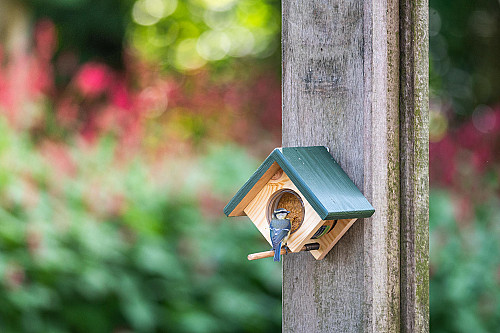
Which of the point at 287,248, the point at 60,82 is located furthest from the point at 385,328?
the point at 60,82

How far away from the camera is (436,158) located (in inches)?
124

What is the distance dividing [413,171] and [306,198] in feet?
0.74

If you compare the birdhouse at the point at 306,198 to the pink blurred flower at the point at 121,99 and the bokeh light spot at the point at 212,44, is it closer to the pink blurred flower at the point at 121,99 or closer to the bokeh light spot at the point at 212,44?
the pink blurred flower at the point at 121,99

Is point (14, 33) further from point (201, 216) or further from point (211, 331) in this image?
point (211, 331)

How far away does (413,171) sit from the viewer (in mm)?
1090

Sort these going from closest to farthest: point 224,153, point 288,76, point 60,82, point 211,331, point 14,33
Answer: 1. point 288,76
2. point 211,331
3. point 224,153
4. point 14,33
5. point 60,82

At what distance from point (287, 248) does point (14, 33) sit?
5660 mm

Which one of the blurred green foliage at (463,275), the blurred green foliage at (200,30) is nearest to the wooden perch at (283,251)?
the blurred green foliage at (463,275)

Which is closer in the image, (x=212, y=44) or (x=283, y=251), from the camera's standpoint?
(x=283, y=251)

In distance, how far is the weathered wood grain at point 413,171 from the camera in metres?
1.08

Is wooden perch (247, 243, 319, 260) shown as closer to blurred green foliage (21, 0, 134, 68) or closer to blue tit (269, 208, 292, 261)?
blue tit (269, 208, 292, 261)

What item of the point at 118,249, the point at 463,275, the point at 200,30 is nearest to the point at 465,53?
the point at 463,275

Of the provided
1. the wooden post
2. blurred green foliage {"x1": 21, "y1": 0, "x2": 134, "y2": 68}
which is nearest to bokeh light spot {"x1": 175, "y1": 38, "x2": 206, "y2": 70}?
blurred green foliage {"x1": 21, "y1": 0, "x2": 134, "y2": 68}

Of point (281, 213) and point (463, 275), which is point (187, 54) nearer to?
point (463, 275)
